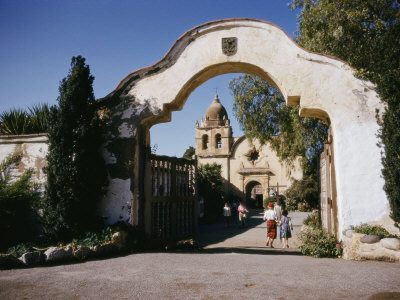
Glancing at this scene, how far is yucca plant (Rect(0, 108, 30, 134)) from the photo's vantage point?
10305mm

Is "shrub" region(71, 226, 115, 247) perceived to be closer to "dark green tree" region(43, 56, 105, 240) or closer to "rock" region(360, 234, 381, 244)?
"dark green tree" region(43, 56, 105, 240)

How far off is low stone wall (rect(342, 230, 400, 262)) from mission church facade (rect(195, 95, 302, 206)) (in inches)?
1230

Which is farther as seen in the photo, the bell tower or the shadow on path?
the bell tower

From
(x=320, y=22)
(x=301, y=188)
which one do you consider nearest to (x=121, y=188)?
(x=320, y=22)

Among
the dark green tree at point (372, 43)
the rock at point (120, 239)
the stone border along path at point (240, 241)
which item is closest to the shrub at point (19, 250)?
the rock at point (120, 239)

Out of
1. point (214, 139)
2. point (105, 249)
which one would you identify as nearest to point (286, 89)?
point (105, 249)

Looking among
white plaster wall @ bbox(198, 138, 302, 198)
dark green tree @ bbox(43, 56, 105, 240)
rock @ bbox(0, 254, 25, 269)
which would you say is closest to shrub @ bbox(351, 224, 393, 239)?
dark green tree @ bbox(43, 56, 105, 240)

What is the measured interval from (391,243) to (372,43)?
4.94m

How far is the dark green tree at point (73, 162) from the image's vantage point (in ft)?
28.0

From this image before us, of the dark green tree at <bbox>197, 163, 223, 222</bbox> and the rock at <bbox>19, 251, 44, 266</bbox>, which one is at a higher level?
the dark green tree at <bbox>197, 163, 223, 222</bbox>

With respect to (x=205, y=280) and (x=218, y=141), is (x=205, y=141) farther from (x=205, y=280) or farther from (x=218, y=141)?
(x=205, y=280)

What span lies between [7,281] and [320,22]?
46.6 ft

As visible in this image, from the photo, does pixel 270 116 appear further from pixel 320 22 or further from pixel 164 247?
pixel 164 247

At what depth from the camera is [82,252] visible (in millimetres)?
7844
